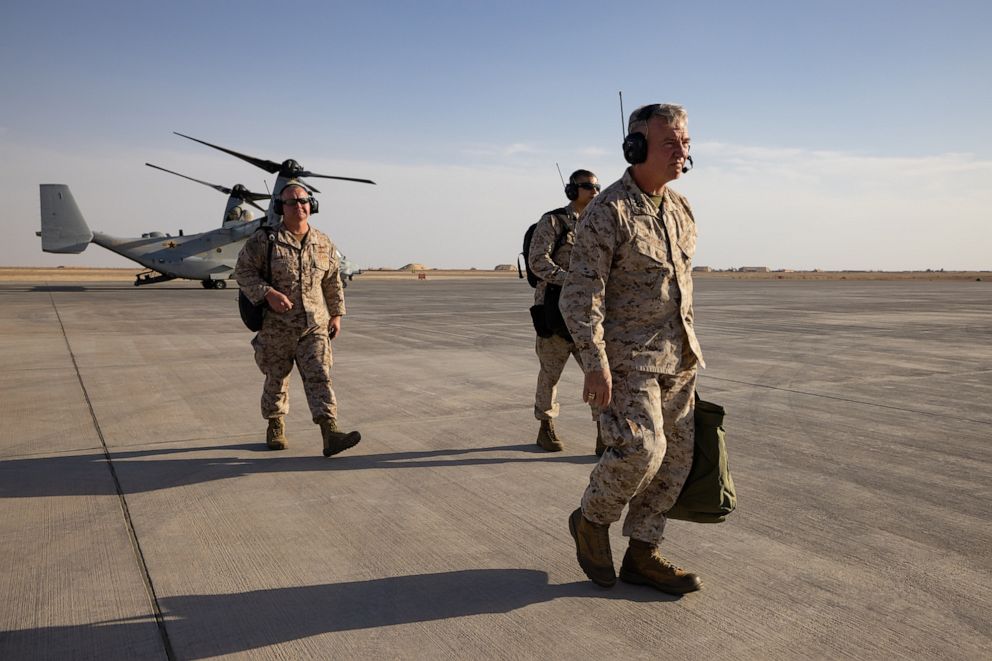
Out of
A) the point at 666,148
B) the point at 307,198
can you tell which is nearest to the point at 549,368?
the point at 307,198

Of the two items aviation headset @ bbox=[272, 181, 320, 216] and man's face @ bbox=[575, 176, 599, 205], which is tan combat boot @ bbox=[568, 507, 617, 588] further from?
aviation headset @ bbox=[272, 181, 320, 216]

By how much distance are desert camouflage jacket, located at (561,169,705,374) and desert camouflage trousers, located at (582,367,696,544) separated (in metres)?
0.10

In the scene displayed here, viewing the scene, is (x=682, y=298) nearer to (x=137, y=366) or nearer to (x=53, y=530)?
(x=53, y=530)

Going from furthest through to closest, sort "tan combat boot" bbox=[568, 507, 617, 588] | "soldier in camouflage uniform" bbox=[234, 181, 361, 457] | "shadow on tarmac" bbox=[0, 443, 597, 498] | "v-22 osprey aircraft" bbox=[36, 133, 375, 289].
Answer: "v-22 osprey aircraft" bbox=[36, 133, 375, 289]
"soldier in camouflage uniform" bbox=[234, 181, 361, 457]
"shadow on tarmac" bbox=[0, 443, 597, 498]
"tan combat boot" bbox=[568, 507, 617, 588]

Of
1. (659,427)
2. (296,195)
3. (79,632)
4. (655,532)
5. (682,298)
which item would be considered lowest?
(79,632)

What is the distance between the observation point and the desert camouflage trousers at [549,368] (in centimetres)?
582

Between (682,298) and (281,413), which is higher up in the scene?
(682,298)

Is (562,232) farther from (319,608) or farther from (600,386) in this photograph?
(319,608)

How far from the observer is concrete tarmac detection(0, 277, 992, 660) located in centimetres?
292

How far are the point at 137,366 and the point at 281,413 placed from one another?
5.08 meters

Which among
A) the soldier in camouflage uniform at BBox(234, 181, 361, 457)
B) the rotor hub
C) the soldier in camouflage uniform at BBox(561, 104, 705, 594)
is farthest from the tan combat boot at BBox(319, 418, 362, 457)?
the rotor hub

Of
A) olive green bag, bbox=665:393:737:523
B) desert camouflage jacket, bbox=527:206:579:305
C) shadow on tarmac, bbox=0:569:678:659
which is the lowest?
shadow on tarmac, bbox=0:569:678:659

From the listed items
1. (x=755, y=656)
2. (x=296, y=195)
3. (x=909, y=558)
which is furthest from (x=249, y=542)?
(x=909, y=558)

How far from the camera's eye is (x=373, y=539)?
12.9 feet
